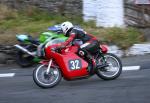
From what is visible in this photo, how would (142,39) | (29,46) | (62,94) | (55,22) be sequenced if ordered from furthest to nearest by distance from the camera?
1. (55,22)
2. (142,39)
3. (29,46)
4. (62,94)

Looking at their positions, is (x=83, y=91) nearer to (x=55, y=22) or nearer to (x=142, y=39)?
(x=142, y=39)

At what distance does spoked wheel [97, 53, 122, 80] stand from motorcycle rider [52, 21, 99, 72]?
25 centimetres

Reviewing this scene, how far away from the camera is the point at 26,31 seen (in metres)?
13.7

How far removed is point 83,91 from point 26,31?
4.59 meters

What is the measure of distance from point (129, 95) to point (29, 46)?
4.19 meters

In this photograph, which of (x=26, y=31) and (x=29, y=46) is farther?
(x=26, y=31)

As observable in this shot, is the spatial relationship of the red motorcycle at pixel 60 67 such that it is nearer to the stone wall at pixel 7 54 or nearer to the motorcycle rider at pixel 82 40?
the motorcycle rider at pixel 82 40

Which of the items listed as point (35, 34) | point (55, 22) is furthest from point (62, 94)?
point (55, 22)

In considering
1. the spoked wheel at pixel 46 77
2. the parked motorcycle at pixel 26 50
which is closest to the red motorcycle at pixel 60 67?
the spoked wheel at pixel 46 77

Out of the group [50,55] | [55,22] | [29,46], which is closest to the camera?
[50,55]

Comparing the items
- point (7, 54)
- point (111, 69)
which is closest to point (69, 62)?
point (111, 69)

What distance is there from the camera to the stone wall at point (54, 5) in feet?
50.4

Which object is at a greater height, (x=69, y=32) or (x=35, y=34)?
(x=69, y=32)

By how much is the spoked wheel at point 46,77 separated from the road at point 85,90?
0.11 m
